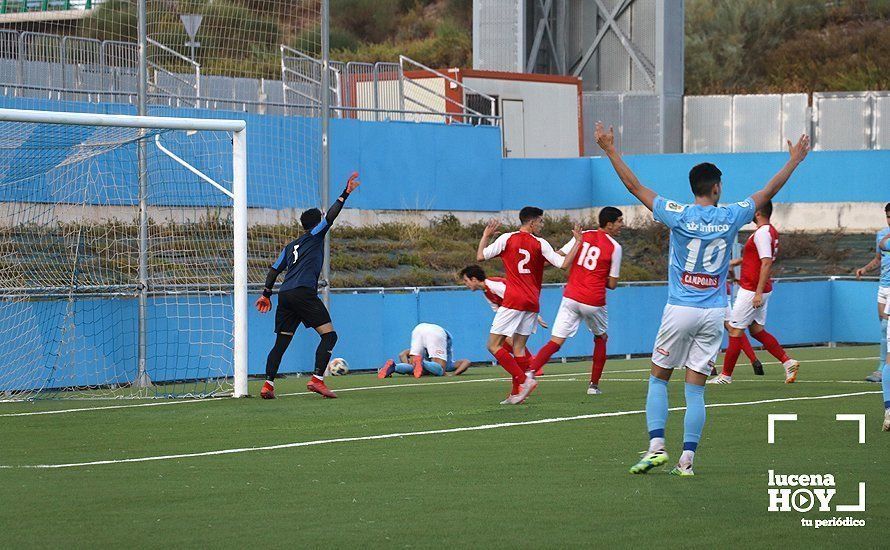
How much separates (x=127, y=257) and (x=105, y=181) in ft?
8.09

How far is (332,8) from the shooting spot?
2773 inches

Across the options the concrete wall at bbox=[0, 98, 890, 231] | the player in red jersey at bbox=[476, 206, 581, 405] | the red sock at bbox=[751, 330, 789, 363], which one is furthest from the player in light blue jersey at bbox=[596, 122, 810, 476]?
the concrete wall at bbox=[0, 98, 890, 231]

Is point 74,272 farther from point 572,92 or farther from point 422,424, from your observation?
point 572,92

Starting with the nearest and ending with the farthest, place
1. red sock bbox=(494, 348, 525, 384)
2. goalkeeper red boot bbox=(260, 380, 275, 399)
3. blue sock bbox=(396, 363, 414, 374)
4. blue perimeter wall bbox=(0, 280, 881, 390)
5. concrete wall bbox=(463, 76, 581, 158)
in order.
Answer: red sock bbox=(494, 348, 525, 384)
goalkeeper red boot bbox=(260, 380, 275, 399)
blue perimeter wall bbox=(0, 280, 881, 390)
blue sock bbox=(396, 363, 414, 374)
concrete wall bbox=(463, 76, 581, 158)

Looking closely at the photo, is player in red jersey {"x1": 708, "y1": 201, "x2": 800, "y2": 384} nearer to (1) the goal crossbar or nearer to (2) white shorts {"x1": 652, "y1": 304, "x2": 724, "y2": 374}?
(1) the goal crossbar

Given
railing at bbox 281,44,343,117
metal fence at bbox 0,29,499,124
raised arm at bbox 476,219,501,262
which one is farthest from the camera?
railing at bbox 281,44,343,117

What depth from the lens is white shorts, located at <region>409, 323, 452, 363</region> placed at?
67.3 ft

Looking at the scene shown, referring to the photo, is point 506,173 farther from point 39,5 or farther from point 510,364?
point 510,364

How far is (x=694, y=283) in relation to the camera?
31.1 ft

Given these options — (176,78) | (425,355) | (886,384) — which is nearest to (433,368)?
(425,355)

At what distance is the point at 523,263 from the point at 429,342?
5.71m

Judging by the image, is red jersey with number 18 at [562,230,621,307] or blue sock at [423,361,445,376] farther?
blue sock at [423,361,445,376]

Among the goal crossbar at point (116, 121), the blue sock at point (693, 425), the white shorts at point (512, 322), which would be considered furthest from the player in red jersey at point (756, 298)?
the blue sock at point (693, 425)

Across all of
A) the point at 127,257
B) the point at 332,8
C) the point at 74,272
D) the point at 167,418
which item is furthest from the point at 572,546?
the point at 332,8
